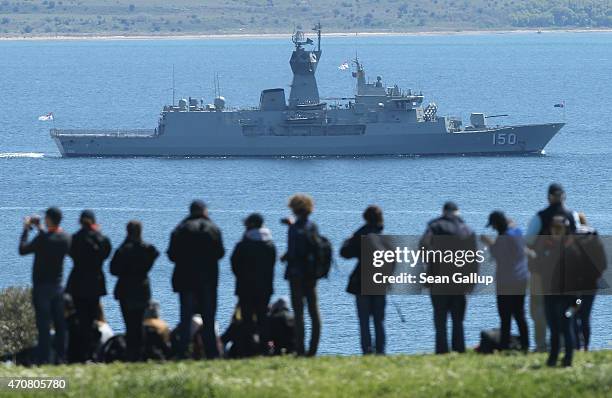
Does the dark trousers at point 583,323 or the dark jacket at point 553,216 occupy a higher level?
the dark jacket at point 553,216

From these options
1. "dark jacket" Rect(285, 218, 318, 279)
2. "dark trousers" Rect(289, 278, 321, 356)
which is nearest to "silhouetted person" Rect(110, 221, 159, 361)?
"dark jacket" Rect(285, 218, 318, 279)

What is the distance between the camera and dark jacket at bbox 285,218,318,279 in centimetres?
1914

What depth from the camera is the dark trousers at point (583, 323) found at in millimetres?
19422

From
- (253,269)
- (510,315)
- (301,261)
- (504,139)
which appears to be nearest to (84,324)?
(253,269)

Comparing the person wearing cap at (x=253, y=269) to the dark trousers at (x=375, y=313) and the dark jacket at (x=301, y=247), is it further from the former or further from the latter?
the dark trousers at (x=375, y=313)

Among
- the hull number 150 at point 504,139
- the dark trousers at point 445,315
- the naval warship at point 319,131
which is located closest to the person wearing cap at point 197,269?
the dark trousers at point 445,315

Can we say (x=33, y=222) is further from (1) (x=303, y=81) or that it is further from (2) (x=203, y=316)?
(1) (x=303, y=81)

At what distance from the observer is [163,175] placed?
275 feet

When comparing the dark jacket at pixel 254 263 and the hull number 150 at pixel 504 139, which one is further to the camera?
the hull number 150 at pixel 504 139

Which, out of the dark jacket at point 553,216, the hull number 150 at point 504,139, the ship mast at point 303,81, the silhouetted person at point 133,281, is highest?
the ship mast at point 303,81

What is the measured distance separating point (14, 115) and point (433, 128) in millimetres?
53112

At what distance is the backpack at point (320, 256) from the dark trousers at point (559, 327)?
2621 millimetres

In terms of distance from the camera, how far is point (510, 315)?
19.5 metres

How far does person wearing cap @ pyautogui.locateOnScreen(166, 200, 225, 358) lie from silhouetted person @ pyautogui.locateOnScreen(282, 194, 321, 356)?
2.67 feet
